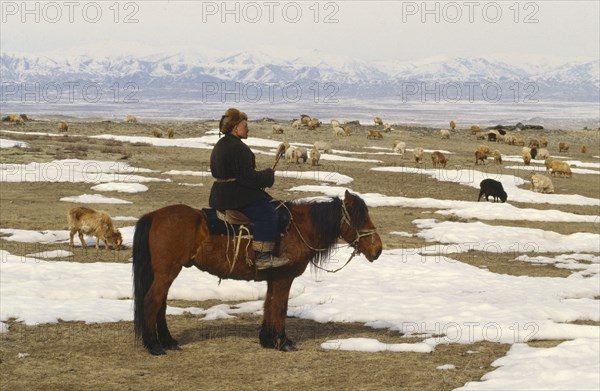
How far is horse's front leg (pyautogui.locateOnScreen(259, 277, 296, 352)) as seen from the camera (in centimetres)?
1058

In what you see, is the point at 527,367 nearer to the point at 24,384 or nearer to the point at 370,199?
the point at 24,384

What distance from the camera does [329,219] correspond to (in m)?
10.7

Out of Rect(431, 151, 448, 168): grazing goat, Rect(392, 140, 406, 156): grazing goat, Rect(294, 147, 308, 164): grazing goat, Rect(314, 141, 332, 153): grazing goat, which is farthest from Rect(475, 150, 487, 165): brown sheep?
Rect(294, 147, 308, 164): grazing goat

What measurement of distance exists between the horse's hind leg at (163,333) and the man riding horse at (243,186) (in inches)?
56.2

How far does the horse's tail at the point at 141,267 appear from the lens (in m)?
9.97

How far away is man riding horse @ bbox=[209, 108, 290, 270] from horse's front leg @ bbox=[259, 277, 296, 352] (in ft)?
1.43

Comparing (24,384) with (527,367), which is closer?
(24,384)

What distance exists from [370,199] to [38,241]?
14356mm

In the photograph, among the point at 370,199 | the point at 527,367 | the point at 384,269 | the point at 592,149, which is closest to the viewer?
the point at 527,367

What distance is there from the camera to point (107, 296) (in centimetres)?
1441

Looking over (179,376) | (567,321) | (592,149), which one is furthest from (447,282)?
(592,149)

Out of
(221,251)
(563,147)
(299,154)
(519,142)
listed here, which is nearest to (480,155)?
(299,154)

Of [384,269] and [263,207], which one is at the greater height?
[263,207]

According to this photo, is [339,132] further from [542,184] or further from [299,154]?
[542,184]
